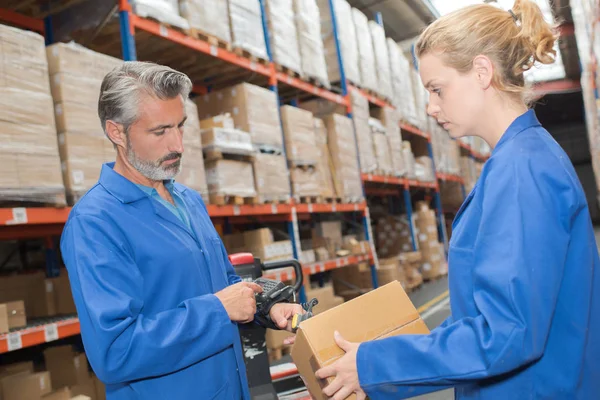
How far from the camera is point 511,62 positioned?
131 cm

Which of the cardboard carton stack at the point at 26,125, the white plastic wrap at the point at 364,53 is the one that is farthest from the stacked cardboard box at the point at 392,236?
the cardboard carton stack at the point at 26,125

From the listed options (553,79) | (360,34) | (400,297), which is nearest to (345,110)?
(360,34)

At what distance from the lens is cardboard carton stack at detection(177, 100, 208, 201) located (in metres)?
3.99

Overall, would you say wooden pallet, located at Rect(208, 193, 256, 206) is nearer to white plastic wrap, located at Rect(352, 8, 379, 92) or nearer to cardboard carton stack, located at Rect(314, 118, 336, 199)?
cardboard carton stack, located at Rect(314, 118, 336, 199)

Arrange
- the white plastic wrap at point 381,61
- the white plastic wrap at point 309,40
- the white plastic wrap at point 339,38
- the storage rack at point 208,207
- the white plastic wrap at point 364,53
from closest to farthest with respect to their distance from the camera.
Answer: the storage rack at point 208,207 < the white plastic wrap at point 309,40 < the white plastic wrap at point 339,38 < the white plastic wrap at point 364,53 < the white plastic wrap at point 381,61

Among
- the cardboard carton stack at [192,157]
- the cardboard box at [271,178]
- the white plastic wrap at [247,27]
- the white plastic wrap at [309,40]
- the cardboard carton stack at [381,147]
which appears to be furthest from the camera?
the cardboard carton stack at [381,147]

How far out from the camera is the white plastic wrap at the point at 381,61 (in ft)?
26.6

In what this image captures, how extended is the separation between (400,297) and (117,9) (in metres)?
3.18

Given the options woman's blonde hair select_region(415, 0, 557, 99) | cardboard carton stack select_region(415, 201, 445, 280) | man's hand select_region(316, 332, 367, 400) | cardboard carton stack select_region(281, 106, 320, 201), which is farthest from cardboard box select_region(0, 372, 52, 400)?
cardboard carton stack select_region(415, 201, 445, 280)

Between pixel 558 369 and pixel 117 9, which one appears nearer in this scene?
pixel 558 369

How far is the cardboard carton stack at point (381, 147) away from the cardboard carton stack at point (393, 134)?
0.16m

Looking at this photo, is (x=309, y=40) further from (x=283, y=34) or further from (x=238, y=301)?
(x=238, y=301)

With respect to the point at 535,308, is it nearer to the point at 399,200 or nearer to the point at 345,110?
the point at 345,110

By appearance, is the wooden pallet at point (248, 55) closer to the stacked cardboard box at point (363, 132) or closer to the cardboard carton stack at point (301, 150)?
the cardboard carton stack at point (301, 150)
